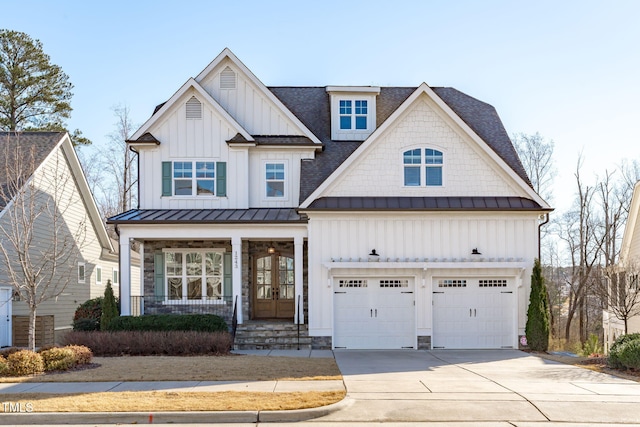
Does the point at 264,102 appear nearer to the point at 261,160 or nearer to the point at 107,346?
the point at 261,160

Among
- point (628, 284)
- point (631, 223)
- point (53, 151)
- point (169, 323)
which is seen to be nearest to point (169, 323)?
point (169, 323)

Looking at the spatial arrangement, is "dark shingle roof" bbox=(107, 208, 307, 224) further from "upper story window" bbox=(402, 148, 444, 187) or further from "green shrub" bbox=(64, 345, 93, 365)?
"green shrub" bbox=(64, 345, 93, 365)

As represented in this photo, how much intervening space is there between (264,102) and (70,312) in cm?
1169

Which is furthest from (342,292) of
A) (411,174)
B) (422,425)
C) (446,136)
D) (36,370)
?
(422,425)

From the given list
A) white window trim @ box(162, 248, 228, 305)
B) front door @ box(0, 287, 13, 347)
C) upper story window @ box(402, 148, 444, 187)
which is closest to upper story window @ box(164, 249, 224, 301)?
white window trim @ box(162, 248, 228, 305)

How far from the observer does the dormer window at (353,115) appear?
2375 cm

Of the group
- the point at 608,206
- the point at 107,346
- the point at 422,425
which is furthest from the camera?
the point at 608,206

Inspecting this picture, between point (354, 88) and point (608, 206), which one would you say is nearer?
point (354, 88)

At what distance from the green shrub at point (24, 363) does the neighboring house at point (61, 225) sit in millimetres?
7021

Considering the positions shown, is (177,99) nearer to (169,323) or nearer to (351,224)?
(351,224)

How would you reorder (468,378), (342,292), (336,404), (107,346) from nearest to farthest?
(336,404), (468,378), (107,346), (342,292)

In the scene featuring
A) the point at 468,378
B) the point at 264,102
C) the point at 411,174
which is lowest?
the point at 468,378

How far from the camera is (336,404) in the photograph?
35.0ft

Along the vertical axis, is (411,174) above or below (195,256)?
above
